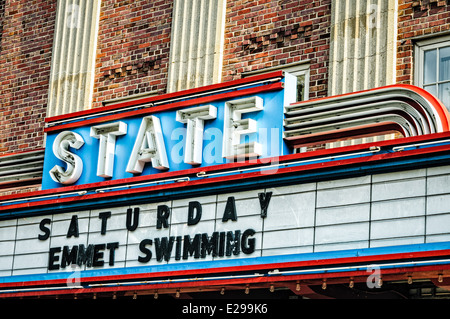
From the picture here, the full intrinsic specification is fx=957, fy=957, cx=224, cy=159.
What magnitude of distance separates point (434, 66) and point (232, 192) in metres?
3.95

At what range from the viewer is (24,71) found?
717 inches

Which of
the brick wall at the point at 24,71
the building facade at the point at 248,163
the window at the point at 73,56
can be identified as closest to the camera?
the building facade at the point at 248,163

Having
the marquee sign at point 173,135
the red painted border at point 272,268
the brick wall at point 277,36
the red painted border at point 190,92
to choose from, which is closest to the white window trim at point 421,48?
the brick wall at point 277,36

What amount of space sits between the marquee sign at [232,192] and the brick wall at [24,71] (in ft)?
11.7

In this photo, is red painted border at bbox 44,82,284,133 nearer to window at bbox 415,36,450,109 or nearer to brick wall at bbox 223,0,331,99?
brick wall at bbox 223,0,331,99

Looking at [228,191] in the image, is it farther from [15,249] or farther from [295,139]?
[15,249]

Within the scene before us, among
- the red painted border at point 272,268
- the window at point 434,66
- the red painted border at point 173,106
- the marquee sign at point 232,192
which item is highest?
the window at point 434,66

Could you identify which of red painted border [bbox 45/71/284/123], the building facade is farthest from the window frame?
red painted border [bbox 45/71/284/123]

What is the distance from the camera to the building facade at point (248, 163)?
10.3 m

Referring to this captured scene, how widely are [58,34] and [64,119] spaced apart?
13.5 ft

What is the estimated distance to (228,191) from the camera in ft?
37.9

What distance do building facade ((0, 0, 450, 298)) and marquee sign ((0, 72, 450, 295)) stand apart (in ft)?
0.06

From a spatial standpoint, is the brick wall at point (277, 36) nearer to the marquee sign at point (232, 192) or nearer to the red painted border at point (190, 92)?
the red painted border at point (190, 92)

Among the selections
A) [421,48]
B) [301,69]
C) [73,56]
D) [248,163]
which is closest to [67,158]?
[248,163]
